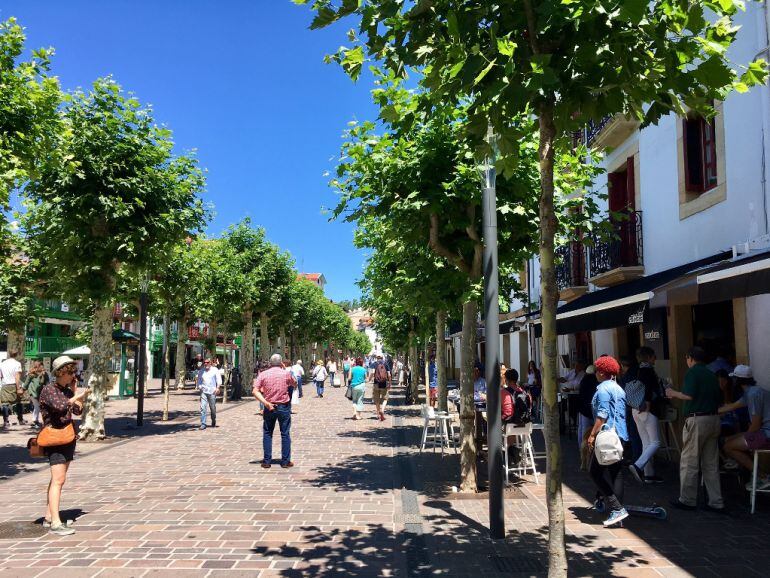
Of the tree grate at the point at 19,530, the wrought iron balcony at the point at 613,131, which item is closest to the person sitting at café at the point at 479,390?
the wrought iron balcony at the point at 613,131

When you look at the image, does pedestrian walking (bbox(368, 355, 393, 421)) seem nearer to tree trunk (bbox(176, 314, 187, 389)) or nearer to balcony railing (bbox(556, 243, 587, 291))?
balcony railing (bbox(556, 243, 587, 291))

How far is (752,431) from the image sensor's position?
6793mm

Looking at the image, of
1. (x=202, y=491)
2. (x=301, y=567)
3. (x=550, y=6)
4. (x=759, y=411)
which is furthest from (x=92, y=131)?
(x=759, y=411)

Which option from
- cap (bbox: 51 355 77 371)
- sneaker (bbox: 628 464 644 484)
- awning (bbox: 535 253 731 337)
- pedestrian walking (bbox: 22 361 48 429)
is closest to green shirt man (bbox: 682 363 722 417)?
awning (bbox: 535 253 731 337)

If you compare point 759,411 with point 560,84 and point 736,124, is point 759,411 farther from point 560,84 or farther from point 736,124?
point 560,84

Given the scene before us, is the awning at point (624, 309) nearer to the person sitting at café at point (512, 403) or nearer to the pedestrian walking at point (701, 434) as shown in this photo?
the person sitting at café at point (512, 403)

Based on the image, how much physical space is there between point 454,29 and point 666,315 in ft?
30.8

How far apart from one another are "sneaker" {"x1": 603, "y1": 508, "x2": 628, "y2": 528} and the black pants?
0.05m

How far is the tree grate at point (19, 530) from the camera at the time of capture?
5938 mm

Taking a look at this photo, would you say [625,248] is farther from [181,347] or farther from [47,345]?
[47,345]

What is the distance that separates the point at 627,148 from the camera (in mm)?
A: 13352

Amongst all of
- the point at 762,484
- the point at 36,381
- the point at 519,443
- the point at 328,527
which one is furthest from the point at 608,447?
the point at 36,381

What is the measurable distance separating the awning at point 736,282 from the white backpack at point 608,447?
182 centimetres

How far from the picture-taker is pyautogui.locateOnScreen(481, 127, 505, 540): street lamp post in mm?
5855
